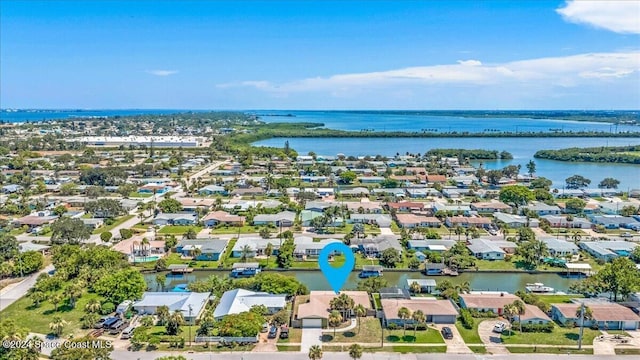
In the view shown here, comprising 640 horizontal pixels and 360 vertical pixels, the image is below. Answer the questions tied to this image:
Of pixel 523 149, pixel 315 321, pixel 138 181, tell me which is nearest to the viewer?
pixel 315 321

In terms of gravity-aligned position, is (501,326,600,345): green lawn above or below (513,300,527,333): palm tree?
below

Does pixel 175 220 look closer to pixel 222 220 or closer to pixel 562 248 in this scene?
pixel 222 220

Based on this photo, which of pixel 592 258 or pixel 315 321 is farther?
pixel 592 258

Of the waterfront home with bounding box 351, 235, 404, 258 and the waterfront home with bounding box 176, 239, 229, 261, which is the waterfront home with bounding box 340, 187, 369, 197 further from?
the waterfront home with bounding box 176, 239, 229, 261

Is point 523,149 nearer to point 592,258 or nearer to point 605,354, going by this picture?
point 592,258

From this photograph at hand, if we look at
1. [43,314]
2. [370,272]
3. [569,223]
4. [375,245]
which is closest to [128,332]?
[43,314]

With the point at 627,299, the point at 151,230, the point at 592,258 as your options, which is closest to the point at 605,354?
the point at 627,299

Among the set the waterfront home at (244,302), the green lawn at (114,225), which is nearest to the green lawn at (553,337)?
the waterfront home at (244,302)

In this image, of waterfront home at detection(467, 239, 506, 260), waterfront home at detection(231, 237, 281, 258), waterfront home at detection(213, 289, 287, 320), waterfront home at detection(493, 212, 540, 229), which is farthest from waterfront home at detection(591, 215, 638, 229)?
waterfront home at detection(213, 289, 287, 320)
